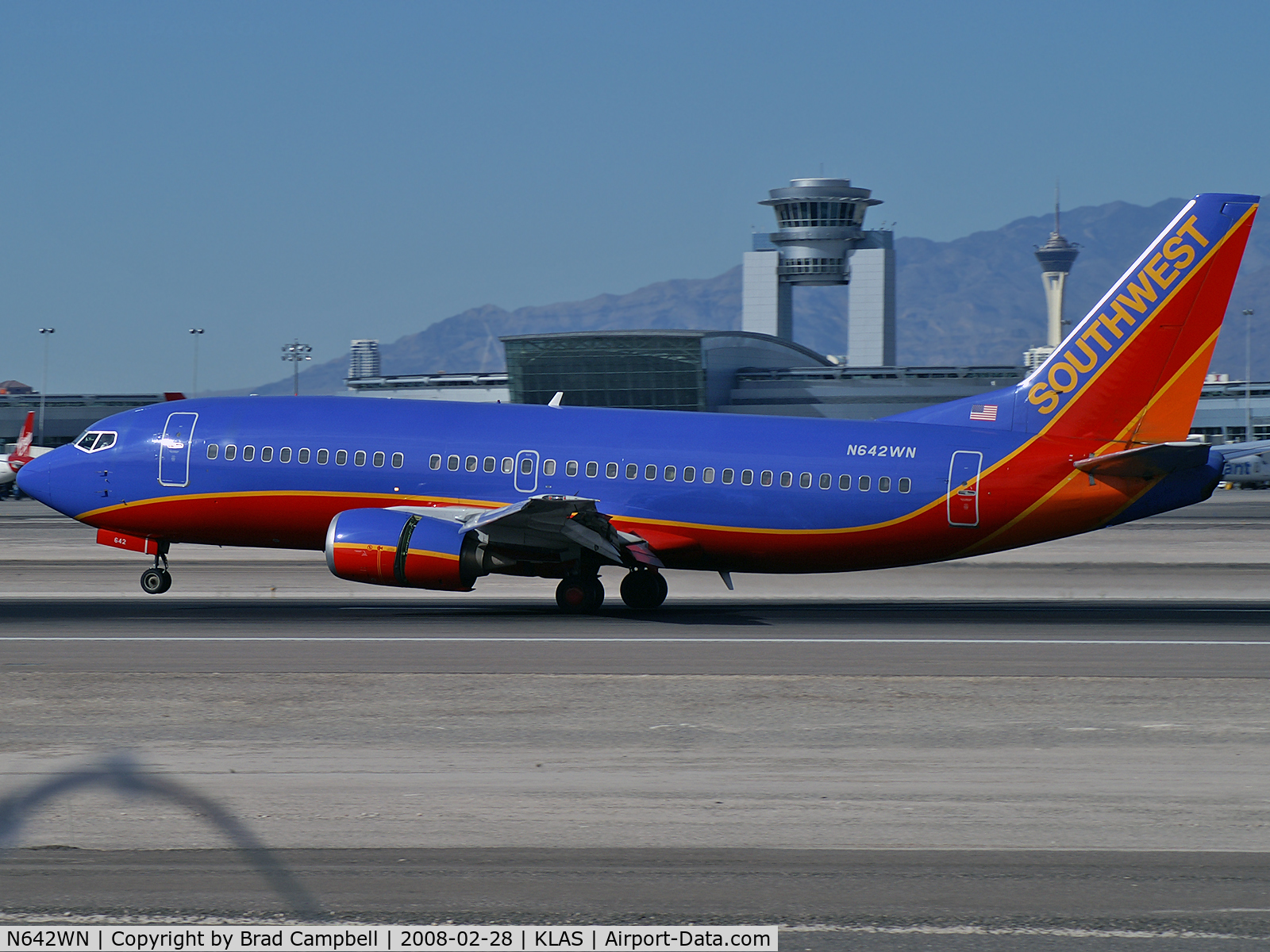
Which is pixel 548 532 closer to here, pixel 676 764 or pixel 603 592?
pixel 603 592

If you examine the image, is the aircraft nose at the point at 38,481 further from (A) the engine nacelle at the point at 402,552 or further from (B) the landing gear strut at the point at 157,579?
(A) the engine nacelle at the point at 402,552

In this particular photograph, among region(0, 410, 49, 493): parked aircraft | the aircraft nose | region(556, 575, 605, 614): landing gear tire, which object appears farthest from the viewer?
region(0, 410, 49, 493): parked aircraft

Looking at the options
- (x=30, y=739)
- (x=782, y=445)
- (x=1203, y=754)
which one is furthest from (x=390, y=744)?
(x=782, y=445)

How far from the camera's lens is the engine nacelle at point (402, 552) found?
24.7 meters

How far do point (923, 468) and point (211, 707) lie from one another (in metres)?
15.7

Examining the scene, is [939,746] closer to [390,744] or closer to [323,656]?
[390,744]

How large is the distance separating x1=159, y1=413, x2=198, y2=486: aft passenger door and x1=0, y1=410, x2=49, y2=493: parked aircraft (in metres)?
35.4

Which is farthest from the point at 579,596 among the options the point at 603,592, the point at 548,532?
the point at 548,532

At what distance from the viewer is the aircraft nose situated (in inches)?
1146

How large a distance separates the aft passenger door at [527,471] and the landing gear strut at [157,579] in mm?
8560
